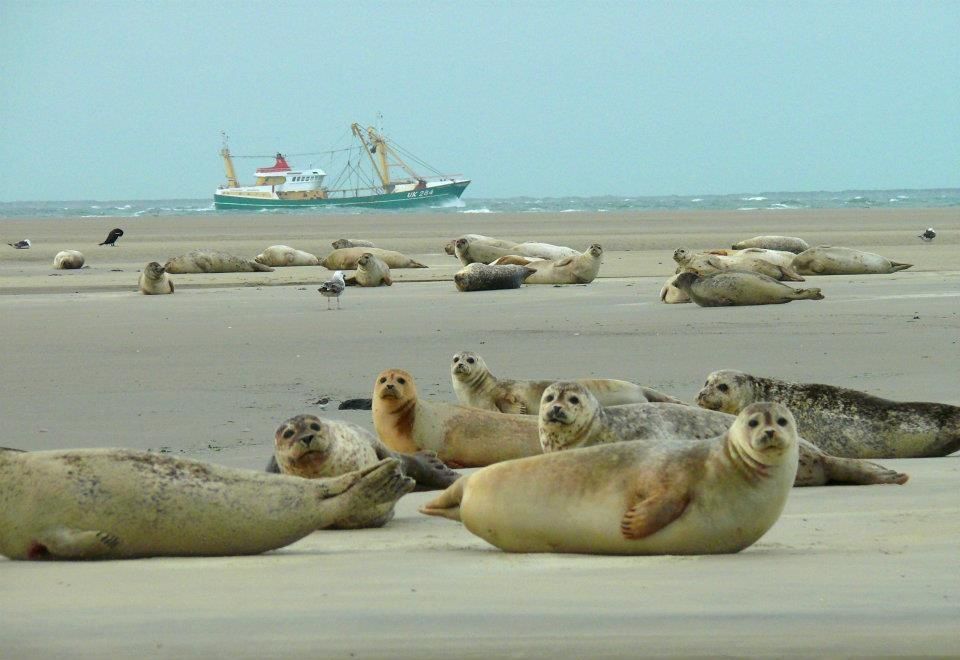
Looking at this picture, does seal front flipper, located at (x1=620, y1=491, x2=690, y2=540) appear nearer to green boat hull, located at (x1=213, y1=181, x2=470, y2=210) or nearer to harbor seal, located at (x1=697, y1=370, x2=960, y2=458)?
harbor seal, located at (x1=697, y1=370, x2=960, y2=458)

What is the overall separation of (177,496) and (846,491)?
8.19ft

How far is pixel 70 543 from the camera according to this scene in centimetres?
406

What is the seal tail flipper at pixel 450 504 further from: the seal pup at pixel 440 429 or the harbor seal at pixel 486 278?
the harbor seal at pixel 486 278

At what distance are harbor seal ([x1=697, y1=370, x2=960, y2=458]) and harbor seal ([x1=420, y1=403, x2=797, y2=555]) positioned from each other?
7.63 feet

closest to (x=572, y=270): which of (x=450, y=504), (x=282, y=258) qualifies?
(x=282, y=258)

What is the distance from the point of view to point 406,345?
400 inches

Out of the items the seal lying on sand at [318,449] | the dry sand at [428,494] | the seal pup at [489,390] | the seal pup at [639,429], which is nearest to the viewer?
the dry sand at [428,494]

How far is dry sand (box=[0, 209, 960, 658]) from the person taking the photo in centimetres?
314

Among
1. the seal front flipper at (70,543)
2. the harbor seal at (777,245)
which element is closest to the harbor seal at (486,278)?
the harbor seal at (777,245)

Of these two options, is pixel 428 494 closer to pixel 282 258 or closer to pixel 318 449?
pixel 318 449

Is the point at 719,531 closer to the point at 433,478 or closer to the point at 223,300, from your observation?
the point at 433,478

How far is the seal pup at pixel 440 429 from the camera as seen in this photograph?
251 inches

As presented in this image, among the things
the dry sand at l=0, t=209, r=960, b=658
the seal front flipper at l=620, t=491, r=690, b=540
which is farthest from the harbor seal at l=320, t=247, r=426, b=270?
the seal front flipper at l=620, t=491, r=690, b=540

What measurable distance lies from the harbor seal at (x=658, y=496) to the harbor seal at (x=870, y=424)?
7.63 feet
